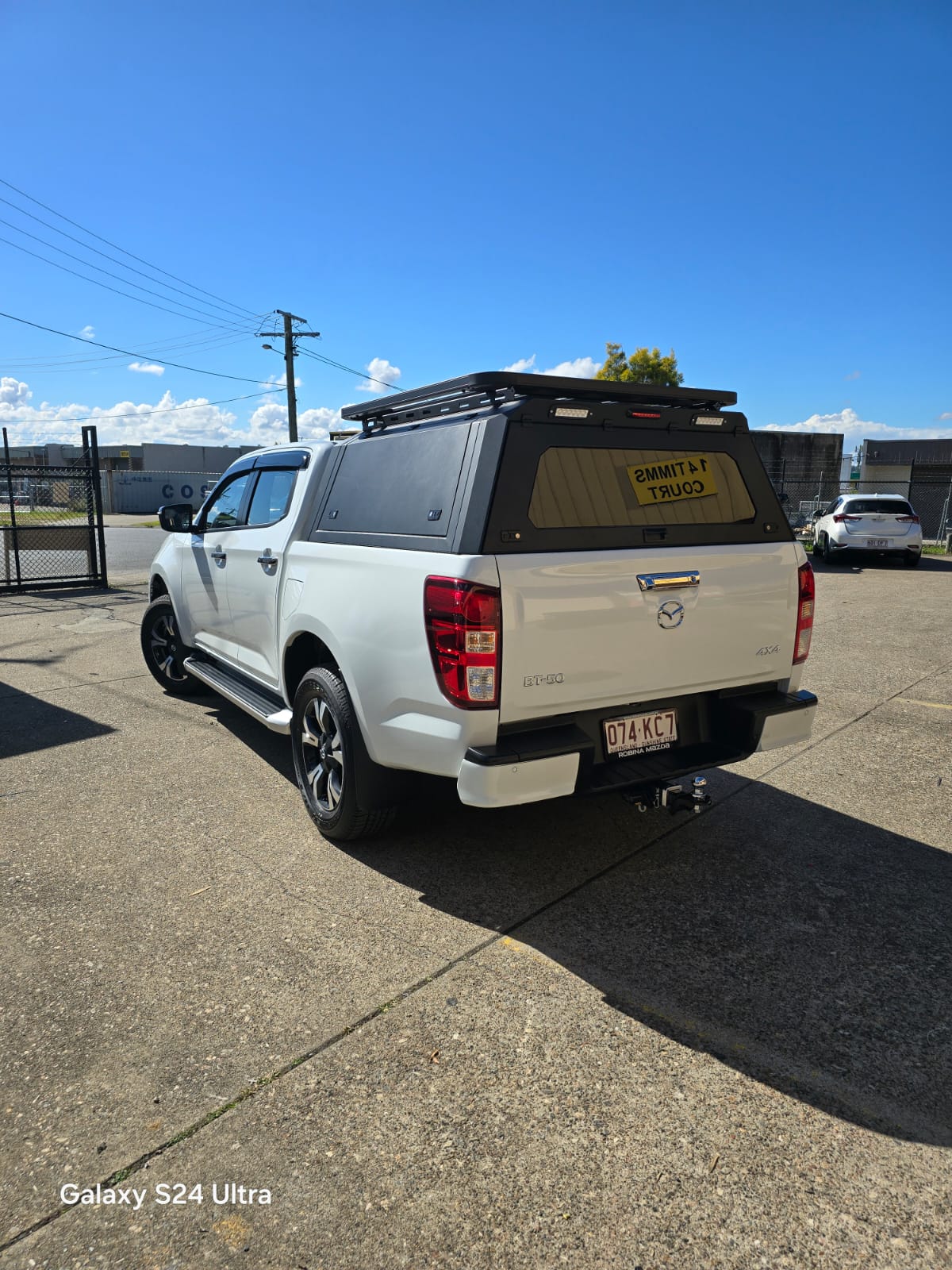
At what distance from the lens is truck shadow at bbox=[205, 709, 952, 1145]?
2.54 meters

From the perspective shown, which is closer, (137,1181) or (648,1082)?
(137,1181)

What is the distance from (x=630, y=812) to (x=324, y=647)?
1.80 m

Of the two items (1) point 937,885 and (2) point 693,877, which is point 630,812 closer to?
(2) point 693,877

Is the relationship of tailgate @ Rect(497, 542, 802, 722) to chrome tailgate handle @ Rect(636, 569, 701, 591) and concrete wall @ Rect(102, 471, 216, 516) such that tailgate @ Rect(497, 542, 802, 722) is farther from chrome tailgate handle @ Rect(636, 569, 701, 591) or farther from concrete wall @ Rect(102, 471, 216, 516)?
concrete wall @ Rect(102, 471, 216, 516)

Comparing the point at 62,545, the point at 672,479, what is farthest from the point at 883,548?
the point at 672,479

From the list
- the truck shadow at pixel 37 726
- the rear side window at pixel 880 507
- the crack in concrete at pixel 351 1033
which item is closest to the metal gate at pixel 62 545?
the truck shadow at pixel 37 726

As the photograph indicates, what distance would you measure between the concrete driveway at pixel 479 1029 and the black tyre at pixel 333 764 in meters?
0.19

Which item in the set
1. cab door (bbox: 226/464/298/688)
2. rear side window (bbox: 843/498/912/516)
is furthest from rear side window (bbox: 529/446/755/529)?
rear side window (bbox: 843/498/912/516)

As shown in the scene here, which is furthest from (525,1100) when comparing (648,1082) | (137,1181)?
(137,1181)

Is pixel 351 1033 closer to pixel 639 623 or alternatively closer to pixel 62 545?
pixel 639 623

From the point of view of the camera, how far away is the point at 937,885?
366cm

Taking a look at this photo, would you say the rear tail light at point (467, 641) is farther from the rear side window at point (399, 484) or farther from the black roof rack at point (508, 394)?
the black roof rack at point (508, 394)

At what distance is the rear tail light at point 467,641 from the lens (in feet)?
10.00

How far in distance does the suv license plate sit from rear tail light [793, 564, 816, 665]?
74cm
